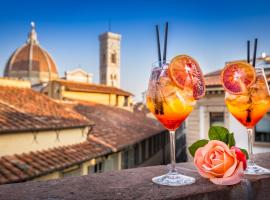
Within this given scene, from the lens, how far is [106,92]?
27125mm

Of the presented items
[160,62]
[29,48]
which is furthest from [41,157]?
[29,48]

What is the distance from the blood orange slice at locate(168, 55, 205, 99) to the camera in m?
1.31

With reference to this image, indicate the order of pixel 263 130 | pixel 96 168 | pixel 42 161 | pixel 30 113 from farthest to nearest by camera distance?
pixel 263 130 → pixel 96 168 → pixel 30 113 → pixel 42 161

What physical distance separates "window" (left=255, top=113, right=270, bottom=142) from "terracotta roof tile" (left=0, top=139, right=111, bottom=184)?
252 inches

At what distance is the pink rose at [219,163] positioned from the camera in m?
1.18

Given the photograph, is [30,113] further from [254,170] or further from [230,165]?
[230,165]

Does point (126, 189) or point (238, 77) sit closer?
point (126, 189)

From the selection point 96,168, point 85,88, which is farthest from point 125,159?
point 85,88

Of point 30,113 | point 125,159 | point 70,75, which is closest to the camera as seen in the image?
point 30,113

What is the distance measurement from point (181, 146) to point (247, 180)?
3419 centimetres

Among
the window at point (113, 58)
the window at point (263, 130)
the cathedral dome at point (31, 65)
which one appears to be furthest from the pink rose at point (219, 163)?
the window at point (113, 58)

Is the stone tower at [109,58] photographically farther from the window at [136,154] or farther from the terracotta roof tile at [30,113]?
the terracotta roof tile at [30,113]

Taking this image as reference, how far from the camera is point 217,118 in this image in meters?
14.9

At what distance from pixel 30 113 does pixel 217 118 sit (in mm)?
8574
